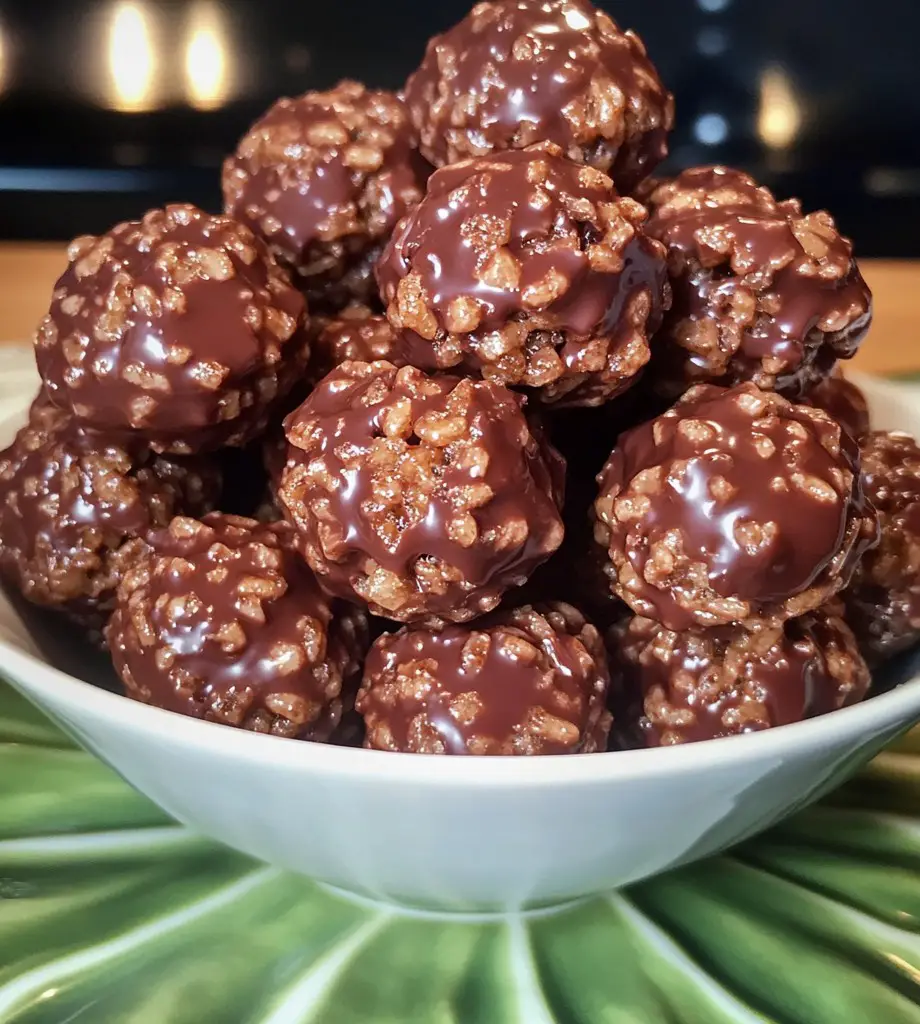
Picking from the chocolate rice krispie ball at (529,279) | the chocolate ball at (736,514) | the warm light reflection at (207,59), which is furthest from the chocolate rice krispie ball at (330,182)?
the warm light reflection at (207,59)

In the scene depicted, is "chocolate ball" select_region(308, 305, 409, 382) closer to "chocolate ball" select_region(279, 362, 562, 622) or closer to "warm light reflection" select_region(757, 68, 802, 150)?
"chocolate ball" select_region(279, 362, 562, 622)

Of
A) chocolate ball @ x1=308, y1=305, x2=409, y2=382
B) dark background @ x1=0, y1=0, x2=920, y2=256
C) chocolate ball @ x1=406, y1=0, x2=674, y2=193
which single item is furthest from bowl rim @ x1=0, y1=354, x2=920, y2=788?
dark background @ x1=0, y1=0, x2=920, y2=256

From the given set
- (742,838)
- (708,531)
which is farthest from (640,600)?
(742,838)

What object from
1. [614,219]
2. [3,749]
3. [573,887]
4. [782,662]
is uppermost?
[614,219]

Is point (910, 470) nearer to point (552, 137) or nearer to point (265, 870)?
point (552, 137)

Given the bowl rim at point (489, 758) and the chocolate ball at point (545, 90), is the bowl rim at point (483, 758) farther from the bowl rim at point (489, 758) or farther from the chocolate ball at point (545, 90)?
the chocolate ball at point (545, 90)

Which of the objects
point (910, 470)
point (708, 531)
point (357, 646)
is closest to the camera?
point (708, 531)
